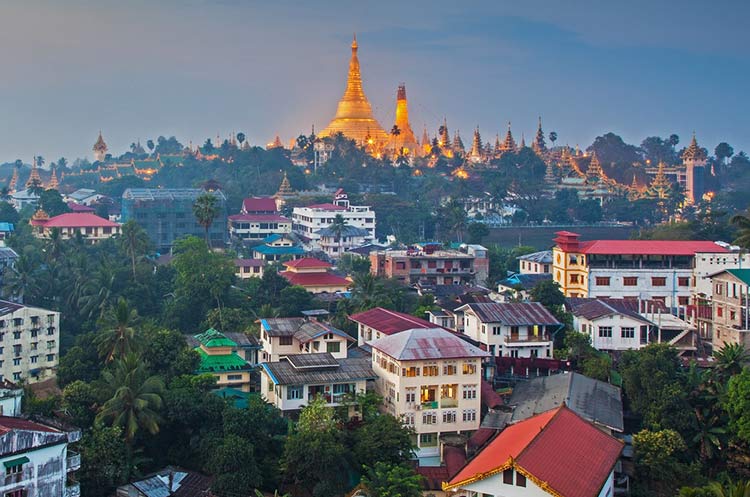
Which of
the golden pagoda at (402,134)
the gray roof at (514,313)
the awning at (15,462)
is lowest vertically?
the awning at (15,462)

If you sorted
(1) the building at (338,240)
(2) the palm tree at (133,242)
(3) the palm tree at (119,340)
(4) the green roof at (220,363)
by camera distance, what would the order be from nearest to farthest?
(3) the palm tree at (119,340) < (4) the green roof at (220,363) < (2) the palm tree at (133,242) < (1) the building at (338,240)

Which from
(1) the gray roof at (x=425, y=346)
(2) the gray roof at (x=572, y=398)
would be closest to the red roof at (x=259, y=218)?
(1) the gray roof at (x=425, y=346)

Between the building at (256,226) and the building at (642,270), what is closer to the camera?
the building at (642,270)

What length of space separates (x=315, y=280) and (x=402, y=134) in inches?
2265

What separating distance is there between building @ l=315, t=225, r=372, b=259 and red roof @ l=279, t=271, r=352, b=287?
13.3 meters

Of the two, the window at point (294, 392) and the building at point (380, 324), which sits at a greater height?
the building at point (380, 324)

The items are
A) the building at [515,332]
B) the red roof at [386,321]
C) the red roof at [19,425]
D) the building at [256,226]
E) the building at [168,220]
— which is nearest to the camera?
the red roof at [19,425]

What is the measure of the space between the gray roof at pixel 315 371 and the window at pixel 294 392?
0.68ft

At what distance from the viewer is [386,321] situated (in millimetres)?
34188

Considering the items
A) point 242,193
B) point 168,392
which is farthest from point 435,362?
point 242,193

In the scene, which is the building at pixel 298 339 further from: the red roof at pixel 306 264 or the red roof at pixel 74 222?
the red roof at pixel 74 222

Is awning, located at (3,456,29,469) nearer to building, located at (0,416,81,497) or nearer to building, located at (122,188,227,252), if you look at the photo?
building, located at (0,416,81,497)

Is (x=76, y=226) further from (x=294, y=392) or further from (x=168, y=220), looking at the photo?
(x=294, y=392)

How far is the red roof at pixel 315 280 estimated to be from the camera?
46.9 meters
